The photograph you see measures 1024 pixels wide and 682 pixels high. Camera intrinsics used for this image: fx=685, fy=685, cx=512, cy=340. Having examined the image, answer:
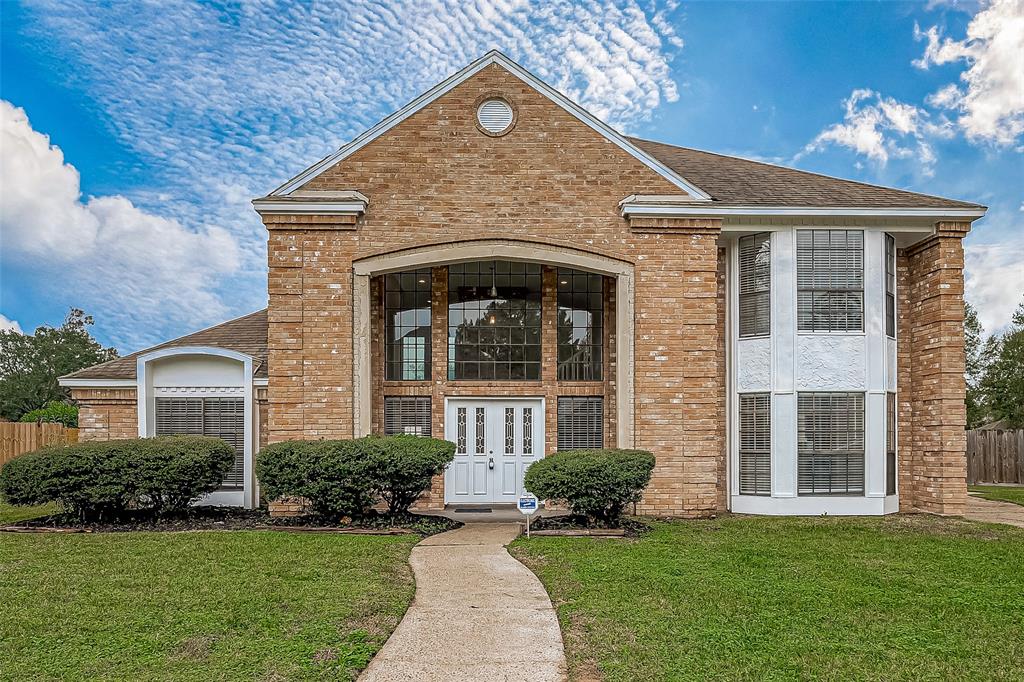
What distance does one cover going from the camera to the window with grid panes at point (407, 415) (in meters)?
12.8

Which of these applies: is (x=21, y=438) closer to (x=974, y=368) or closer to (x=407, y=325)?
(x=407, y=325)

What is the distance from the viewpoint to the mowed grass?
465 centimetres

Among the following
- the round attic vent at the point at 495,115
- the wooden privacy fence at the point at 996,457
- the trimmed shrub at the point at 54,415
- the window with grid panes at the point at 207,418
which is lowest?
the wooden privacy fence at the point at 996,457

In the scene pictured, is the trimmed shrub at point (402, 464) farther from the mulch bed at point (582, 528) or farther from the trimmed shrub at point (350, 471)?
the mulch bed at point (582, 528)

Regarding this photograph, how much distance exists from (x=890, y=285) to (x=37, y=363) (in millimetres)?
46526

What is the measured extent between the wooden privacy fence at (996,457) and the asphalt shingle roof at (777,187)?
1407 centimetres

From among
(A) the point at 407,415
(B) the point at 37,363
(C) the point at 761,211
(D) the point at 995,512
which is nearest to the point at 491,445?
(A) the point at 407,415

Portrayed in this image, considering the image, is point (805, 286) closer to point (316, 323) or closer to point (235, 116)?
point (316, 323)

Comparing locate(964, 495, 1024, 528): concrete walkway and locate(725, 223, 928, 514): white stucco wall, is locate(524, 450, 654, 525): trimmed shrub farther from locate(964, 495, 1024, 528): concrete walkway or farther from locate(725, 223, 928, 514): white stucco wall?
locate(964, 495, 1024, 528): concrete walkway

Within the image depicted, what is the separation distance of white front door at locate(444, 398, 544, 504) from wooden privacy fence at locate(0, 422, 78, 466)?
1318 centimetres

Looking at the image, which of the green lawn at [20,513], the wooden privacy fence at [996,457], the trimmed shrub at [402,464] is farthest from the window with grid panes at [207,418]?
the wooden privacy fence at [996,457]

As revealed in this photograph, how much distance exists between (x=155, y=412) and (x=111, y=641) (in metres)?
8.59

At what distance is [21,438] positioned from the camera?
19.2m

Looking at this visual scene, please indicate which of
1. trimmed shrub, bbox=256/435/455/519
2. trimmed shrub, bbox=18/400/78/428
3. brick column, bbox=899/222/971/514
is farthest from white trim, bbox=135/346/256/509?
trimmed shrub, bbox=18/400/78/428
